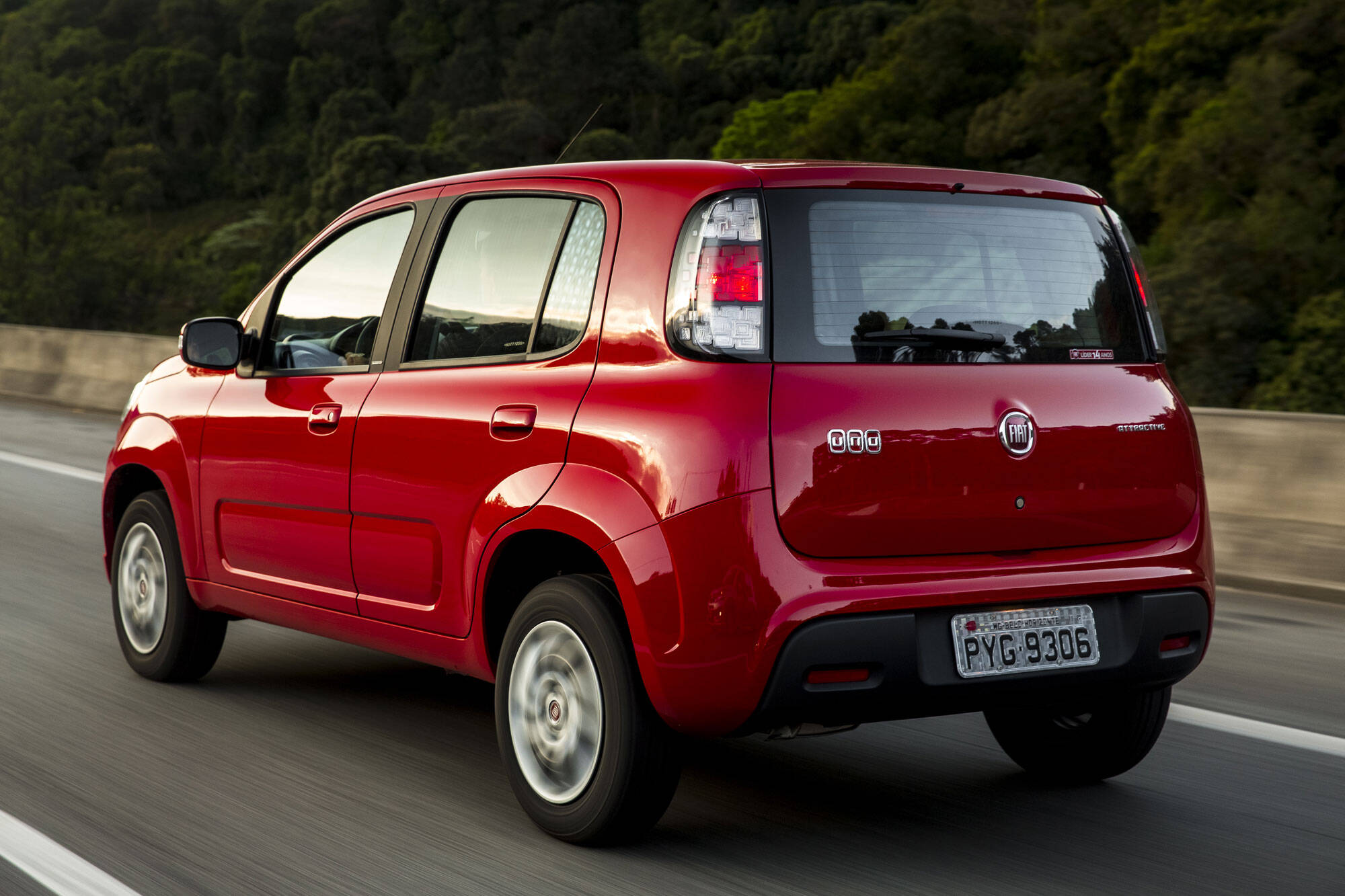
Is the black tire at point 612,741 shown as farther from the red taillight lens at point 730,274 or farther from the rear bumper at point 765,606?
the red taillight lens at point 730,274

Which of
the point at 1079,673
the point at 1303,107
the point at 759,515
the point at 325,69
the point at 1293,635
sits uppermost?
the point at 325,69

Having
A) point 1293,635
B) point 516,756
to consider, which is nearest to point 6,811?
point 516,756

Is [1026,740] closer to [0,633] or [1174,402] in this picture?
[1174,402]

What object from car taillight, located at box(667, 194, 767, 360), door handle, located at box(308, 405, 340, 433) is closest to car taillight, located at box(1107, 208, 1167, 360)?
car taillight, located at box(667, 194, 767, 360)

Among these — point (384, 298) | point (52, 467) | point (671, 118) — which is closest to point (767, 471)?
point (384, 298)

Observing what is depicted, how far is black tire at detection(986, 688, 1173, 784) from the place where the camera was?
472 centimetres

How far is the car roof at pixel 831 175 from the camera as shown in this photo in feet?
13.2

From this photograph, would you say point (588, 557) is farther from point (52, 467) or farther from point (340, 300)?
point (52, 467)

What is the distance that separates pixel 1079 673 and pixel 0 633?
15.0ft

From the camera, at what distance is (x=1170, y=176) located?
50969 millimetres

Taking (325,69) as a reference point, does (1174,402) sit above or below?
below

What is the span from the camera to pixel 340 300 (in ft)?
17.3

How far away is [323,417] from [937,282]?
2.01 m

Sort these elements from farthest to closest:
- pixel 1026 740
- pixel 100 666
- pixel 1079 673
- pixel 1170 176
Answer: pixel 1170 176
pixel 100 666
pixel 1026 740
pixel 1079 673
